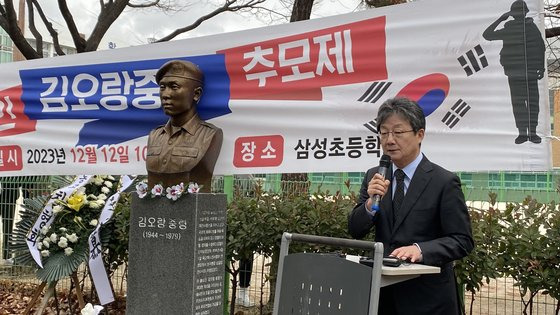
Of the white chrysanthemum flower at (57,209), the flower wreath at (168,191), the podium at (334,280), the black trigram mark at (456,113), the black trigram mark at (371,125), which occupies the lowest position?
the podium at (334,280)

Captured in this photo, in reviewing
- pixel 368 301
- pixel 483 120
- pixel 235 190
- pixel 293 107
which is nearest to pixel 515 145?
pixel 483 120

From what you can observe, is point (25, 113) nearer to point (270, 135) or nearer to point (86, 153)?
point (86, 153)

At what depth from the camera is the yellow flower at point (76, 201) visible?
215 inches

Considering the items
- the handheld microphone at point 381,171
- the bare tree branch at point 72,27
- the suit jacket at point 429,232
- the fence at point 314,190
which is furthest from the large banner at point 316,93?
the bare tree branch at point 72,27

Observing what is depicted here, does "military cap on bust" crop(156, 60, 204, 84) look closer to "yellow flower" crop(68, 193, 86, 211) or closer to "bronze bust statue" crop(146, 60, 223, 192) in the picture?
"bronze bust statue" crop(146, 60, 223, 192)

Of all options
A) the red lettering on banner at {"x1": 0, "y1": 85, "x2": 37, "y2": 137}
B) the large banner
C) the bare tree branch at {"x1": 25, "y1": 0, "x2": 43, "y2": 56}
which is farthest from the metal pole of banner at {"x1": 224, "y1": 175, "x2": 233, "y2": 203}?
the bare tree branch at {"x1": 25, "y1": 0, "x2": 43, "y2": 56}

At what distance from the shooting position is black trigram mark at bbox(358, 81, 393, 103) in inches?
161

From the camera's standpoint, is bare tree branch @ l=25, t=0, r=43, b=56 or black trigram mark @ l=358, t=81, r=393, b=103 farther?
bare tree branch @ l=25, t=0, r=43, b=56

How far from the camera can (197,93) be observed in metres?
4.68

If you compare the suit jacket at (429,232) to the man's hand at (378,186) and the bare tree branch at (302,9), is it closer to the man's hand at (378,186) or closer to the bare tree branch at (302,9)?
the man's hand at (378,186)

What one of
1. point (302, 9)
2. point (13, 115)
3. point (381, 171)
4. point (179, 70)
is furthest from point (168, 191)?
point (302, 9)

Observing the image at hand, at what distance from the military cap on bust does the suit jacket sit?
7.67 feet

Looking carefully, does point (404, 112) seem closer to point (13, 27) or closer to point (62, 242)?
point (62, 242)

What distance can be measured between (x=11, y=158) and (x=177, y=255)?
2.40 m
